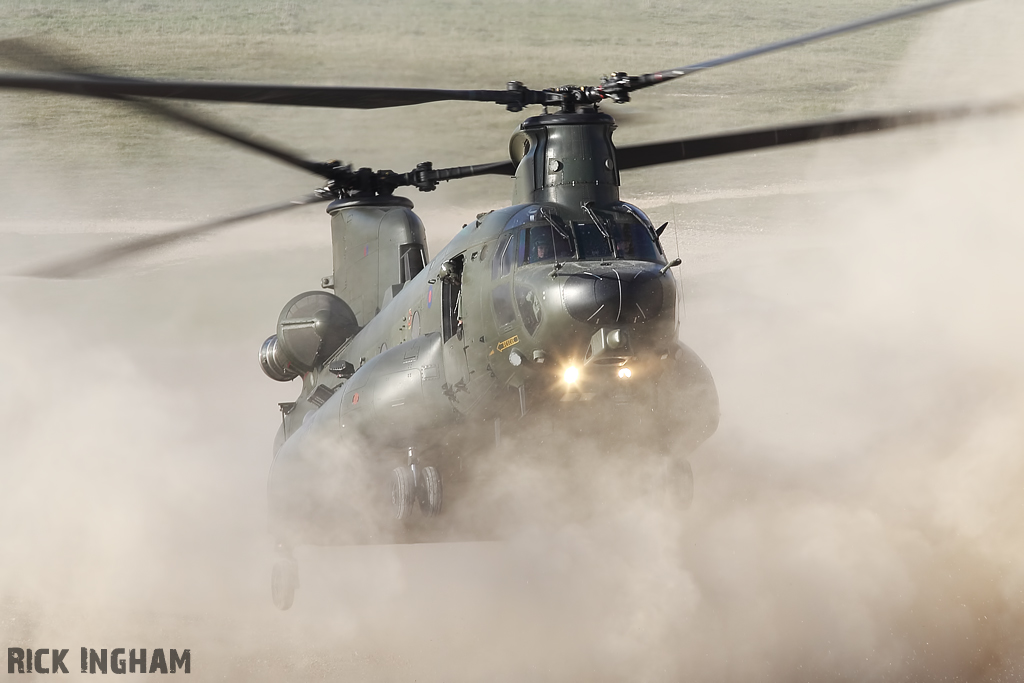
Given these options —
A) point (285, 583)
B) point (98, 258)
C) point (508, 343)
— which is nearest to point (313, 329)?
point (285, 583)

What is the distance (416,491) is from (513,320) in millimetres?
1957

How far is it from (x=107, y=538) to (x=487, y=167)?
28.7 feet

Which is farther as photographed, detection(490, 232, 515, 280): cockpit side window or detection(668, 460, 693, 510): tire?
detection(668, 460, 693, 510): tire

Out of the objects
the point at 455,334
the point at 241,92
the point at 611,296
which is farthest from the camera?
the point at 455,334

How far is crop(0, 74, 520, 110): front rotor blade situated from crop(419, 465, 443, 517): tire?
10.6 feet

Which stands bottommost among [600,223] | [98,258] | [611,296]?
[611,296]

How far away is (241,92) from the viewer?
25.5 ft

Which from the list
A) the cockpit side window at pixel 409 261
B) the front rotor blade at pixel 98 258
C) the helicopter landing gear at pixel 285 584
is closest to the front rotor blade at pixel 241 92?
the front rotor blade at pixel 98 258

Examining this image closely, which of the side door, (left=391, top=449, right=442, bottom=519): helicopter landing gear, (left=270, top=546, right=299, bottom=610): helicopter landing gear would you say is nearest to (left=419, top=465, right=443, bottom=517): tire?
(left=391, top=449, right=442, bottom=519): helicopter landing gear

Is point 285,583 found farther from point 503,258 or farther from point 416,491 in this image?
point 503,258

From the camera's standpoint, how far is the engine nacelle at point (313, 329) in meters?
13.2

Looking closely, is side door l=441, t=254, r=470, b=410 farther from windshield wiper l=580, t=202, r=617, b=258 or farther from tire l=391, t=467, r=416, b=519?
windshield wiper l=580, t=202, r=617, b=258

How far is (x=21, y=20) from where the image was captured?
186ft

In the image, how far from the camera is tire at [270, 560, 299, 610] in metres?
13.4
